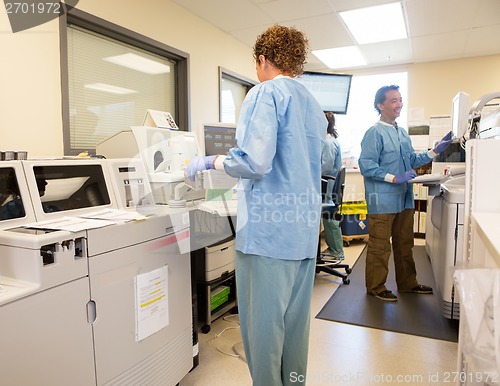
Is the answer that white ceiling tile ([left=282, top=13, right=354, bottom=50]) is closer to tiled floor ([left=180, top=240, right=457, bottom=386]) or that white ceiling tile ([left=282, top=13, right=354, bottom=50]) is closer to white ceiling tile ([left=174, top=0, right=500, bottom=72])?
white ceiling tile ([left=174, top=0, right=500, bottom=72])

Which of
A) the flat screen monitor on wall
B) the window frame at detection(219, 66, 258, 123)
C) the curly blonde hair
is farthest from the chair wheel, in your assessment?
the flat screen monitor on wall

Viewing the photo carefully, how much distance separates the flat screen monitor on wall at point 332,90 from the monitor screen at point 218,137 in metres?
2.03

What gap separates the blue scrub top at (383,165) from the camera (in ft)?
8.48

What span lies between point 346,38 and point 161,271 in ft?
11.2

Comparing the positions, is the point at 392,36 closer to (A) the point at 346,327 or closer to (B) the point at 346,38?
(B) the point at 346,38

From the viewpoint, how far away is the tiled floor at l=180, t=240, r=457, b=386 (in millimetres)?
1781

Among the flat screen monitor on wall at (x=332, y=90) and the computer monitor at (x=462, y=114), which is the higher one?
the flat screen monitor on wall at (x=332, y=90)

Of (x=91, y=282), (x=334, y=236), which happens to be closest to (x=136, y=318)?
(x=91, y=282)

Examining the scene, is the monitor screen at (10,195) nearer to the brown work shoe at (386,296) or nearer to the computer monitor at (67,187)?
the computer monitor at (67,187)

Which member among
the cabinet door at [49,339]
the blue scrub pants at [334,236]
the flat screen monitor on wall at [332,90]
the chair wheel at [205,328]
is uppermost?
the flat screen monitor on wall at [332,90]

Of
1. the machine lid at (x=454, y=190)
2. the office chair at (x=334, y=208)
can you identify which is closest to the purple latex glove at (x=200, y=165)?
the machine lid at (x=454, y=190)

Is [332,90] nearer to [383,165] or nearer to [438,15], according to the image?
[438,15]

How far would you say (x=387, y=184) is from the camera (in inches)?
102

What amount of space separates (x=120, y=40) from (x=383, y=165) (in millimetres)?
2108
